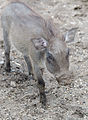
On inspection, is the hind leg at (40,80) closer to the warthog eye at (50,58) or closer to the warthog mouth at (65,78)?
the warthog eye at (50,58)

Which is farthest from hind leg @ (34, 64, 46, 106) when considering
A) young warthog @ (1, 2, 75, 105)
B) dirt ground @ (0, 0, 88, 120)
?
dirt ground @ (0, 0, 88, 120)

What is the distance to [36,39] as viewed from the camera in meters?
4.45

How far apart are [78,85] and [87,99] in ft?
1.17

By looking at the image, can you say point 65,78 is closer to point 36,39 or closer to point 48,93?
point 36,39

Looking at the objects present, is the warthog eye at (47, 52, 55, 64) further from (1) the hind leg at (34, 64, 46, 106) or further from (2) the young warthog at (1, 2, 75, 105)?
(1) the hind leg at (34, 64, 46, 106)

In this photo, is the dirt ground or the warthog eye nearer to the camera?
the warthog eye

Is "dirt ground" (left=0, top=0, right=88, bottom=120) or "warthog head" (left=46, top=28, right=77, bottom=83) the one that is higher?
"warthog head" (left=46, top=28, right=77, bottom=83)

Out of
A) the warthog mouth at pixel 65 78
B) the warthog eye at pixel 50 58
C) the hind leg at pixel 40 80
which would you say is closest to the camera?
the warthog mouth at pixel 65 78

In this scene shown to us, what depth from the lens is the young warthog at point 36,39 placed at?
14.1ft

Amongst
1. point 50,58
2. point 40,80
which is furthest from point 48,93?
point 50,58

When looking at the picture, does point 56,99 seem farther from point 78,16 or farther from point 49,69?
point 78,16

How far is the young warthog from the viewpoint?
431 centimetres

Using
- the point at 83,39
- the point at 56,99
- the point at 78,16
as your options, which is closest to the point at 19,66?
the point at 56,99

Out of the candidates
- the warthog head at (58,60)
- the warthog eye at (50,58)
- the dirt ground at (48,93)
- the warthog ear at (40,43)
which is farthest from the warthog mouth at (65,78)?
the dirt ground at (48,93)
